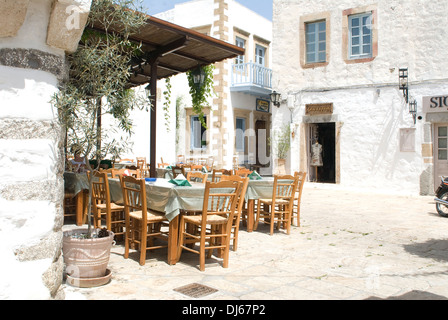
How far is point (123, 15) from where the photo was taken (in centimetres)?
348

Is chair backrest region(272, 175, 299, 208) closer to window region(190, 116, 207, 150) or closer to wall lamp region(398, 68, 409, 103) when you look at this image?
wall lamp region(398, 68, 409, 103)

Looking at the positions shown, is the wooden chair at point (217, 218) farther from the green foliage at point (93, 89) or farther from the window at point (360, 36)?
the window at point (360, 36)

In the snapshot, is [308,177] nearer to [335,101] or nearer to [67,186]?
[335,101]

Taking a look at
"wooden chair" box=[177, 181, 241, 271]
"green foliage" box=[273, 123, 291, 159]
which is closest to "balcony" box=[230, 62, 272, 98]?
"green foliage" box=[273, 123, 291, 159]

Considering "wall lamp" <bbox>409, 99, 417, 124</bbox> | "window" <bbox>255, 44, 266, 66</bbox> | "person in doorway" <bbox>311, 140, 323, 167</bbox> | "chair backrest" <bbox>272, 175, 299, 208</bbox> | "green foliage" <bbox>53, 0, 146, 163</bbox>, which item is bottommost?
"chair backrest" <bbox>272, 175, 299, 208</bbox>

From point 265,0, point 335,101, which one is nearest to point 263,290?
point 335,101

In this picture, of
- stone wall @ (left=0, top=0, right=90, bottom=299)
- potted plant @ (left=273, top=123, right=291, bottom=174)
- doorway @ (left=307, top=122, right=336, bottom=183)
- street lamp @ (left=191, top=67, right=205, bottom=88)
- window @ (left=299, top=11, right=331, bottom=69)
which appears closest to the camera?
stone wall @ (left=0, top=0, right=90, bottom=299)

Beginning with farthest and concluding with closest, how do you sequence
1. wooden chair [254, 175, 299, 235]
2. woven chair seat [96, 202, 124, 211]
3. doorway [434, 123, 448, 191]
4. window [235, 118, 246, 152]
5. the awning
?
1. window [235, 118, 246, 152]
2. doorway [434, 123, 448, 191]
3. wooden chair [254, 175, 299, 235]
4. the awning
5. woven chair seat [96, 202, 124, 211]

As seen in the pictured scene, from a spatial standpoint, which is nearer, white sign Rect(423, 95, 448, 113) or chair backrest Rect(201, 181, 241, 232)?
chair backrest Rect(201, 181, 241, 232)

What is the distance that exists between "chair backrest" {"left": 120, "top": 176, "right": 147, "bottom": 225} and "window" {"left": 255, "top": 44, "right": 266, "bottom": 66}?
1337 cm

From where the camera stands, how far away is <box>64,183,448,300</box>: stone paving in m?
3.40

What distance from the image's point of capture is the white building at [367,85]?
35.7ft

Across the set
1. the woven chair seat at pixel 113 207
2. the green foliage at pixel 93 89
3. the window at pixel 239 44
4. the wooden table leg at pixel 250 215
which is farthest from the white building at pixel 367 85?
the green foliage at pixel 93 89

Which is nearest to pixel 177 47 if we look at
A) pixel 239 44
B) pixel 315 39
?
pixel 315 39
